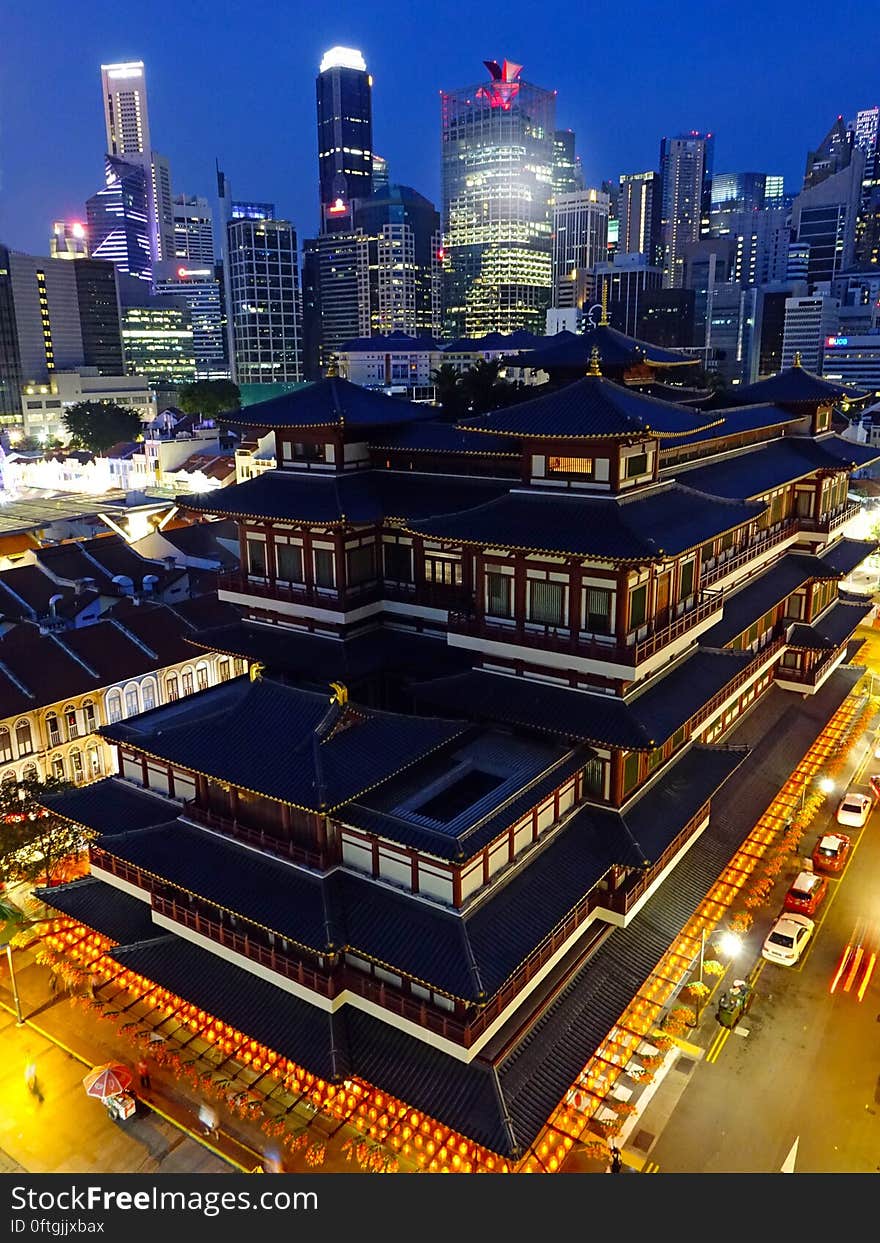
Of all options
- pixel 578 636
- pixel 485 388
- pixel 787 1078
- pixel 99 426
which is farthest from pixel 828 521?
pixel 99 426

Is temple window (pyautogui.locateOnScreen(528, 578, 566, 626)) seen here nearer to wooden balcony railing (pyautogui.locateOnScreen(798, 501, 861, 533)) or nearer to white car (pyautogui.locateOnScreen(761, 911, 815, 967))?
white car (pyautogui.locateOnScreen(761, 911, 815, 967))

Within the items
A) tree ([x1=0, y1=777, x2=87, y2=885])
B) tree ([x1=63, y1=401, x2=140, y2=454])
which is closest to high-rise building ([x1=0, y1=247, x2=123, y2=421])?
tree ([x1=63, y1=401, x2=140, y2=454])

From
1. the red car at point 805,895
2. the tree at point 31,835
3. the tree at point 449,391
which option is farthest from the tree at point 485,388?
the tree at point 31,835

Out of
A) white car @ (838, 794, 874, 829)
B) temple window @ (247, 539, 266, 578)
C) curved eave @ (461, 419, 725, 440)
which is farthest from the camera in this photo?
white car @ (838, 794, 874, 829)

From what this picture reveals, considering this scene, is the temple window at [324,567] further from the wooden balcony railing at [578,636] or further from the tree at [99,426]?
the tree at [99,426]

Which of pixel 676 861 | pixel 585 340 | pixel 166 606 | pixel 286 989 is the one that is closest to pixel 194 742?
pixel 286 989
